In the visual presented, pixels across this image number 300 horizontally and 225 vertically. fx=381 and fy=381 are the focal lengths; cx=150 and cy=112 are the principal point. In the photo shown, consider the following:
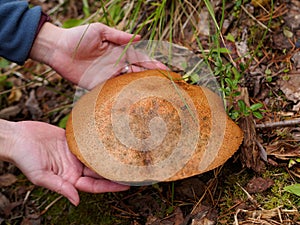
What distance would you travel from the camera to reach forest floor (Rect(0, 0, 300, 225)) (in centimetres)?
212

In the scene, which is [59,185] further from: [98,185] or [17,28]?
[17,28]

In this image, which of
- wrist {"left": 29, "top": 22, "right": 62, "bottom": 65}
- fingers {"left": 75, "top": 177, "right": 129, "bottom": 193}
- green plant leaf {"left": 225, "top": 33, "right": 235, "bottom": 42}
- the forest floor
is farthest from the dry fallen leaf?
green plant leaf {"left": 225, "top": 33, "right": 235, "bottom": 42}

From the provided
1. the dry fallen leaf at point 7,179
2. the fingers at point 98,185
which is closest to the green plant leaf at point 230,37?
the fingers at point 98,185

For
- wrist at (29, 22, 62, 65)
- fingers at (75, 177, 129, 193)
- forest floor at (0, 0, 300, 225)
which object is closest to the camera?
forest floor at (0, 0, 300, 225)

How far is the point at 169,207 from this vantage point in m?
2.25

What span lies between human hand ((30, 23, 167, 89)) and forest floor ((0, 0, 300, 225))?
0.74ft

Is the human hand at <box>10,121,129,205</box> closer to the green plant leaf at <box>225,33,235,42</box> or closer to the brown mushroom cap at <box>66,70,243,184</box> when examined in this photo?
the brown mushroom cap at <box>66,70,243,184</box>

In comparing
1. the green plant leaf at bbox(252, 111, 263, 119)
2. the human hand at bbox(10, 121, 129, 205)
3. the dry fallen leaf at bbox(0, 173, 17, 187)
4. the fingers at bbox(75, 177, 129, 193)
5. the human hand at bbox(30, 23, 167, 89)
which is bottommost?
the dry fallen leaf at bbox(0, 173, 17, 187)

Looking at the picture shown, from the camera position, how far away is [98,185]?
225 centimetres

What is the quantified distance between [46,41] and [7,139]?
2.65 feet

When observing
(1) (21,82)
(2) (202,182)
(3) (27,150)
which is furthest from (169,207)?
(1) (21,82)

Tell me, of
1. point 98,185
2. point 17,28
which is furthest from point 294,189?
point 17,28

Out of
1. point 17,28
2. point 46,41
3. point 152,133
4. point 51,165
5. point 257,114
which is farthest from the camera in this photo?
point 46,41

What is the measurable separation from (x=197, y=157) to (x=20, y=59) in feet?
5.03
